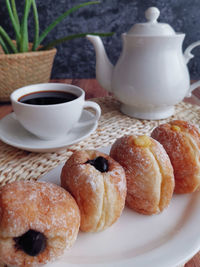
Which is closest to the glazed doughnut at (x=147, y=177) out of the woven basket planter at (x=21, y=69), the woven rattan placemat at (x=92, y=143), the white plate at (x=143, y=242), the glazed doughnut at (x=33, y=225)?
the white plate at (x=143, y=242)

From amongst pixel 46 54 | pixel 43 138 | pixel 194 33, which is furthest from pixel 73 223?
pixel 194 33

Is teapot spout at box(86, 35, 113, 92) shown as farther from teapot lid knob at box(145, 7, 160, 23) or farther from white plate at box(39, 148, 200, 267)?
white plate at box(39, 148, 200, 267)

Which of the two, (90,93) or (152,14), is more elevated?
(152,14)

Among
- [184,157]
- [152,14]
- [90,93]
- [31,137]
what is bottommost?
[90,93]

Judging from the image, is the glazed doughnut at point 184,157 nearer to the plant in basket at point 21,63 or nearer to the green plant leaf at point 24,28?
the plant in basket at point 21,63

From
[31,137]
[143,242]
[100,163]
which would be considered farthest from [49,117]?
[143,242]

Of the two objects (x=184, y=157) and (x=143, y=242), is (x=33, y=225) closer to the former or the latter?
(x=143, y=242)
